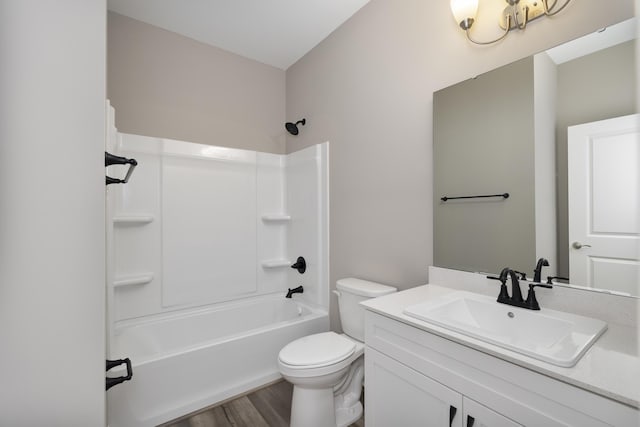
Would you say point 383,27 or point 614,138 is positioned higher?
point 383,27

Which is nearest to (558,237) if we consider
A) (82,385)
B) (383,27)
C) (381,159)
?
(381,159)

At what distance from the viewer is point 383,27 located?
190 cm

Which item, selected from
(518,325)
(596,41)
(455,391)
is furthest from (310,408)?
(596,41)

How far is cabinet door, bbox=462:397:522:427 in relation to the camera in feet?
2.77

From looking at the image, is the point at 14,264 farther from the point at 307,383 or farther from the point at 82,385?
the point at 307,383

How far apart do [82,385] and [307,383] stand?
100 centimetres

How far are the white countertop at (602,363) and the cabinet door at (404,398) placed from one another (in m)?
0.20

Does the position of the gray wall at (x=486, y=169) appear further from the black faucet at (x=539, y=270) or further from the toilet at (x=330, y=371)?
the toilet at (x=330, y=371)

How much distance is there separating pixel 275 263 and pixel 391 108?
5.74 ft

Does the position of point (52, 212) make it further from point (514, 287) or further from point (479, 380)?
point (514, 287)

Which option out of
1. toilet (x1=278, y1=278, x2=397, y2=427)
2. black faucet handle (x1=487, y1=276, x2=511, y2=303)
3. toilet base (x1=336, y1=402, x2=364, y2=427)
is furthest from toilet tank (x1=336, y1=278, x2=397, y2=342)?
black faucet handle (x1=487, y1=276, x2=511, y2=303)

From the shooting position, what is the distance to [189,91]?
247cm

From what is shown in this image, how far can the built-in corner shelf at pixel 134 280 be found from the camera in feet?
6.56

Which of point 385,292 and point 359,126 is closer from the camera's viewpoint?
point 385,292
